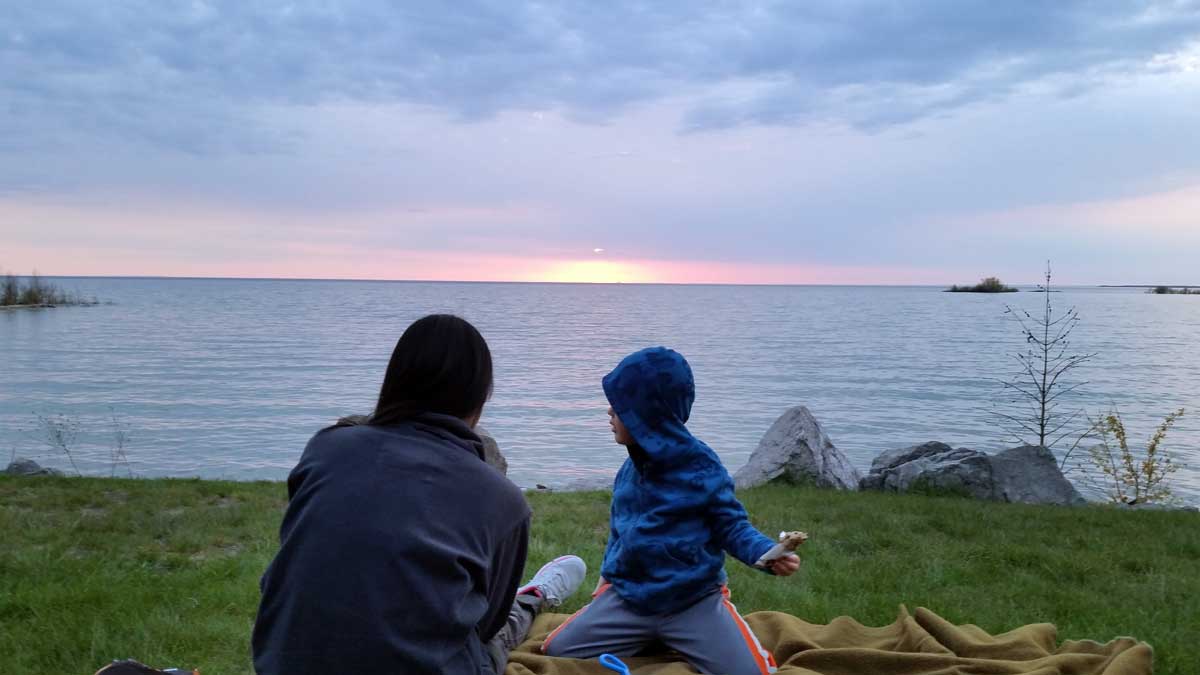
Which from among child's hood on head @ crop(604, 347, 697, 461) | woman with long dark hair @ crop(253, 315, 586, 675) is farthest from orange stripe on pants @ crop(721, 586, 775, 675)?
woman with long dark hair @ crop(253, 315, 586, 675)

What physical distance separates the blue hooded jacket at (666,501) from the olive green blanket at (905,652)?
1.41 ft

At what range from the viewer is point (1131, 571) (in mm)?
7066

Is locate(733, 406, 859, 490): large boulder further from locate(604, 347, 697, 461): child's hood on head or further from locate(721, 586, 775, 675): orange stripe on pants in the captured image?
locate(604, 347, 697, 461): child's hood on head

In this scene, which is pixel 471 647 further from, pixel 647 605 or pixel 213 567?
pixel 213 567

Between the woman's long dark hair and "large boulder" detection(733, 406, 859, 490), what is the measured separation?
8434 mm

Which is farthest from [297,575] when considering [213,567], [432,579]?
[213,567]

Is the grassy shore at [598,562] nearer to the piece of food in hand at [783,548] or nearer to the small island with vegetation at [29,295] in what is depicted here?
the piece of food in hand at [783,548]

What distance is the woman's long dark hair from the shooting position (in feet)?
9.73

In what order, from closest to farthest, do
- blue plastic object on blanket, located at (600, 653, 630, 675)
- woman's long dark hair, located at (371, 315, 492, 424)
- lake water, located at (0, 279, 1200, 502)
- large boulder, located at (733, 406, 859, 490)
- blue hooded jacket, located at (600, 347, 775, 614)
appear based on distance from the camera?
woman's long dark hair, located at (371, 315, 492, 424)
blue plastic object on blanket, located at (600, 653, 630, 675)
blue hooded jacket, located at (600, 347, 775, 614)
large boulder, located at (733, 406, 859, 490)
lake water, located at (0, 279, 1200, 502)

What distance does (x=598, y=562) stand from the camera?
7055 mm

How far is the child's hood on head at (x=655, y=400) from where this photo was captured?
179 inches

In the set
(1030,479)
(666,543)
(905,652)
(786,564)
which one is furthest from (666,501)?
(1030,479)

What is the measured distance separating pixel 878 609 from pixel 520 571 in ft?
11.4

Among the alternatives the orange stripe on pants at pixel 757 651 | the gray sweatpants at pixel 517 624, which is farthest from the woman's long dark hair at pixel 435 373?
the orange stripe on pants at pixel 757 651
